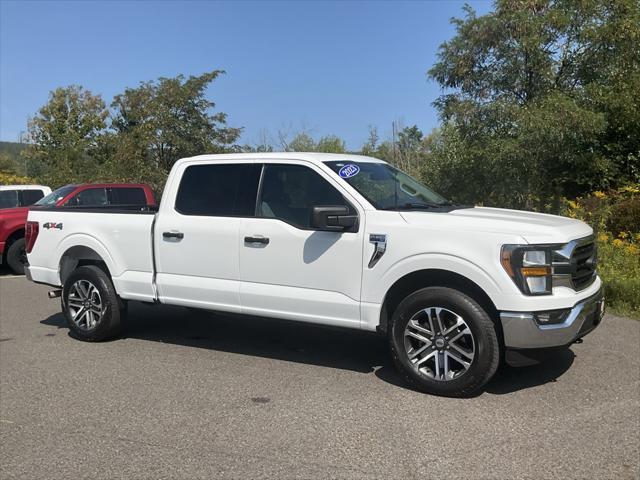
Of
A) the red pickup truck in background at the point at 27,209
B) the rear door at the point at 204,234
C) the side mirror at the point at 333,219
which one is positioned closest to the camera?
the side mirror at the point at 333,219

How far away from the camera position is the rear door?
18.5ft

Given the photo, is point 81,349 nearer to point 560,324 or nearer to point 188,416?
point 188,416

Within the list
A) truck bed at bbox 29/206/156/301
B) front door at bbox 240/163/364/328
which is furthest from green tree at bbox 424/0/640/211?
truck bed at bbox 29/206/156/301

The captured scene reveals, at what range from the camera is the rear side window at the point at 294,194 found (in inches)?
208

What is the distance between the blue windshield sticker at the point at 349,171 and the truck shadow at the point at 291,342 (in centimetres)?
138

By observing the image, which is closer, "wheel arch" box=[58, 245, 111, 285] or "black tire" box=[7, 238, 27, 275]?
"wheel arch" box=[58, 245, 111, 285]

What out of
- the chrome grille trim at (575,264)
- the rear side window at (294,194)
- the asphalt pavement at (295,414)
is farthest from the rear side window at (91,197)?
the chrome grille trim at (575,264)

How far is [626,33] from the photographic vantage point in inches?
427

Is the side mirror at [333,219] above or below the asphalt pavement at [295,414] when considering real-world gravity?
above

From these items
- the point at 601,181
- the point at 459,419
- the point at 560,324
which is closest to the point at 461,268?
the point at 560,324

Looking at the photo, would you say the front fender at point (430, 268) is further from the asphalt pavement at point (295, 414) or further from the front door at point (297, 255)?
the asphalt pavement at point (295, 414)

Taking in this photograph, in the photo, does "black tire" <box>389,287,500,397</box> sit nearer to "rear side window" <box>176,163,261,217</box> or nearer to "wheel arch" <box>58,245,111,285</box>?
"rear side window" <box>176,163,261,217</box>

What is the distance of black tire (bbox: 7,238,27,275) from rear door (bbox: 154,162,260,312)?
798cm

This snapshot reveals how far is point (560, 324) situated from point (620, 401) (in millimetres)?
813
